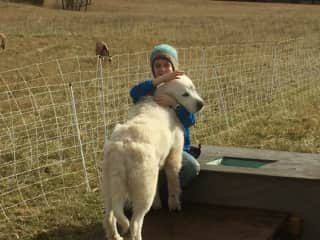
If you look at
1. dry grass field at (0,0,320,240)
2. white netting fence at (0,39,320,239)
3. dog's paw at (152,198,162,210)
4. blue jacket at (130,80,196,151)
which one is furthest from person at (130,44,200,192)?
white netting fence at (0,39,320,239)

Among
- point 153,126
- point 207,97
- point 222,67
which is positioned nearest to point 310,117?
point 207,97

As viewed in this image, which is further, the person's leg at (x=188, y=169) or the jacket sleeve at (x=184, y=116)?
the person's leg at (x=188, y=169)

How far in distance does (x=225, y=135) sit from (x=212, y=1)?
37603 mm

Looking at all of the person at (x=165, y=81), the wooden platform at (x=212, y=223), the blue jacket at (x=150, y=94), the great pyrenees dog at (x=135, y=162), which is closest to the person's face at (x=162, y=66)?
the person at (x=165, y=81)

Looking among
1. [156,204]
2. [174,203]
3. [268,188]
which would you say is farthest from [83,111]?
[268,188]

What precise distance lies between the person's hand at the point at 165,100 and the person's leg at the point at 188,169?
1.45 feet

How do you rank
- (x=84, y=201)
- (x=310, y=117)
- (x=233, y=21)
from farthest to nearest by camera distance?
(x=233, y=21) → (x=310, y=117) → (x=84, y=201)

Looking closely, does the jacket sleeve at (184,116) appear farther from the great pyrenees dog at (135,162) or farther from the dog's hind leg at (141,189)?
the dog's hind leg at (141,189)

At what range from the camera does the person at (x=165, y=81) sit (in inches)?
147

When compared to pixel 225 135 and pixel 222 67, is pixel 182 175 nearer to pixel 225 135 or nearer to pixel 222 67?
pixel 225 135

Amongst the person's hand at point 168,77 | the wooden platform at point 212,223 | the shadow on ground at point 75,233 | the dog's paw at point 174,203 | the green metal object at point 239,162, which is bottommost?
the shadow on ground at point 75,233

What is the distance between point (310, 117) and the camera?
734 cm

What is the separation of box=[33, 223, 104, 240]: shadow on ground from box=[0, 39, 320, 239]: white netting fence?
0.31 m

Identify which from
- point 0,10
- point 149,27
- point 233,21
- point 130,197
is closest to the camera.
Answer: point 130,197
